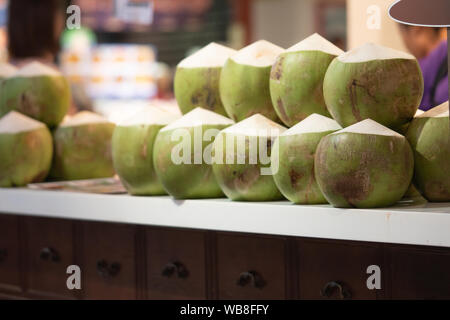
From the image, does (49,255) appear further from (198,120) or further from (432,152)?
(432,152)

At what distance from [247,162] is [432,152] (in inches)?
14.3

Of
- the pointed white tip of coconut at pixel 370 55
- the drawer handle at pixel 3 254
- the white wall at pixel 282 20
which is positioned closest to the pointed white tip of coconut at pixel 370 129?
the pointed white tip of coconut at pixel 370 55

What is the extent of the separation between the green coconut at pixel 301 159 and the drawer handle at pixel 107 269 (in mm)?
527

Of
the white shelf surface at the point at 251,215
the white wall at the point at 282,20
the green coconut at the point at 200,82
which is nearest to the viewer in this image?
the white shelf surface at the point at 251,215

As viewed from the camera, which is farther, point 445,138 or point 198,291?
point 198,291

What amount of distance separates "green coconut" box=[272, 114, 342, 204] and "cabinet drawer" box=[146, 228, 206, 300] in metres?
0.27

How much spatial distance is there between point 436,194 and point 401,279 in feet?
0.58

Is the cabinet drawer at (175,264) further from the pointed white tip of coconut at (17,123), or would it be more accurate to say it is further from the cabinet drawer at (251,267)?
the pointed white tip of coconut at (17,123)

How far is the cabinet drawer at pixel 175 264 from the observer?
5.14ft

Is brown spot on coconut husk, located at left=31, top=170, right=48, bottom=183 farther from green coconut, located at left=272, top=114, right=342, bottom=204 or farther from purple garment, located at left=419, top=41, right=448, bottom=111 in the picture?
purple garment, located at left=419, top=41, right=448, bottom=111

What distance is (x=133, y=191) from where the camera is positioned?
5.37ft

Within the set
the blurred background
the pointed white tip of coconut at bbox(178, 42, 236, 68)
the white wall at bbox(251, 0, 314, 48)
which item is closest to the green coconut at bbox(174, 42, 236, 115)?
the pointed white tip of coconut at bbox(178, 42, 236, 68)

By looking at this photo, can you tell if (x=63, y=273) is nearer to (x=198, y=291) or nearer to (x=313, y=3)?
(x=198, y=291)

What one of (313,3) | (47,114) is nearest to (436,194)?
(47,114)
